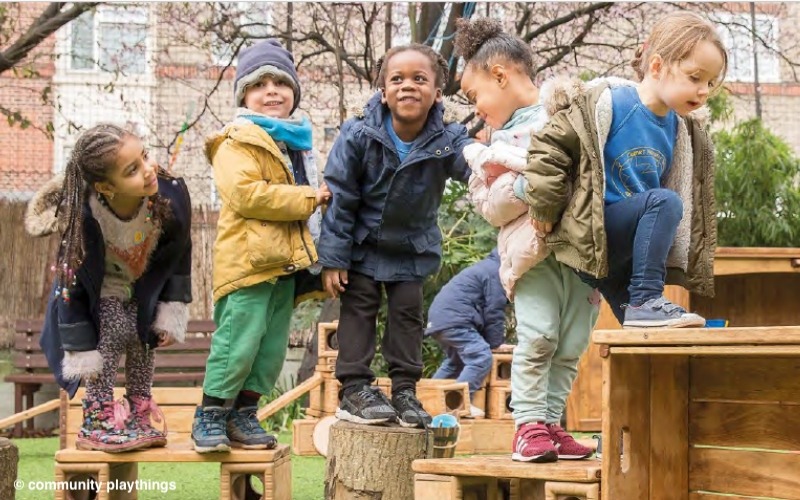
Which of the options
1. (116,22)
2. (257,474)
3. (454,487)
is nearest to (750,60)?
(116,22)

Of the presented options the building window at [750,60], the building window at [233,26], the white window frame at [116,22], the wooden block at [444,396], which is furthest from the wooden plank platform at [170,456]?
the building window at [750,60]

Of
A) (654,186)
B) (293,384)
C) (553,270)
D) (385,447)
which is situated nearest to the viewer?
(654,186)

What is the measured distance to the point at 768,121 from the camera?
1399 cm

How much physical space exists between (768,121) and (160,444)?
10868 millimetres

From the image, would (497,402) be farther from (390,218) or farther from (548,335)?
(548,335)

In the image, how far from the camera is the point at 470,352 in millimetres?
8156

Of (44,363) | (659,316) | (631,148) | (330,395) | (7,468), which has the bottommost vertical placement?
(44,363)

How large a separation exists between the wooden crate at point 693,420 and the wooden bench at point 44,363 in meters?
7.04

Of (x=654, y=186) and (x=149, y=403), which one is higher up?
(x=654, y=186)

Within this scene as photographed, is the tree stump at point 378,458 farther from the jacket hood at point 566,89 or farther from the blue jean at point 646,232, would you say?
the jacket hood at point 566,89

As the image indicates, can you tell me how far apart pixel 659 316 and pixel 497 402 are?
4631 mm

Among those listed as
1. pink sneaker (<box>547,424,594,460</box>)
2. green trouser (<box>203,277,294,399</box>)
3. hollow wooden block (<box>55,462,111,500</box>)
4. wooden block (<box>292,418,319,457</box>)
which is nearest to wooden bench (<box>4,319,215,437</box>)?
wooden block (<box>292,418,319,457</box>)

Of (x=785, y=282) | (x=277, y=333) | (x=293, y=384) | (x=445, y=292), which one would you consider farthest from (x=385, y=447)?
(x=293, y=384)

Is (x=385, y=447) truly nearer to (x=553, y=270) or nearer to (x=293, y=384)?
(x=553, y=270)
